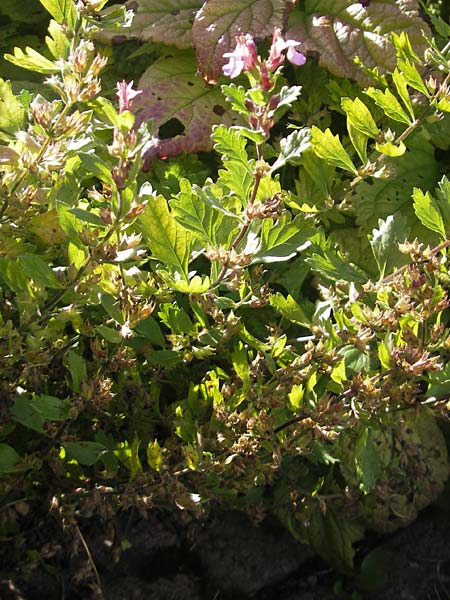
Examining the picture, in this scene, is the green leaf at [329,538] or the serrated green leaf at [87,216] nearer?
the serrated green leaf at [87,216]

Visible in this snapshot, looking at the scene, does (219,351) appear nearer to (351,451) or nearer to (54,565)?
(351,451)

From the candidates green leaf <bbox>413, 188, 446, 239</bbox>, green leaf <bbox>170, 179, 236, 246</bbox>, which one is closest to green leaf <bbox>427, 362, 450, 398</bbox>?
green leaf <bbox>413, 188, 446, 239</bbox>

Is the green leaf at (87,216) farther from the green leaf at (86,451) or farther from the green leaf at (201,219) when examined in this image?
the green leaf at (86,451)

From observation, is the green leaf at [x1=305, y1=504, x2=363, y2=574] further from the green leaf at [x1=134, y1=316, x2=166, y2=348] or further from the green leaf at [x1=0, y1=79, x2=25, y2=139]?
the green leaf at [x1=0, y1=79, x2=25, y2=139]

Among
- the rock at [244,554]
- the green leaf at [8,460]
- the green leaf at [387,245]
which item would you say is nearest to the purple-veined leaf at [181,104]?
the green leaf at [387,245]

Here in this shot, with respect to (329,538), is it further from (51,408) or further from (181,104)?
(181,104)

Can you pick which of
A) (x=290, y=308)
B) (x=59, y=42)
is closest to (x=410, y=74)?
(x=290, y=308)
